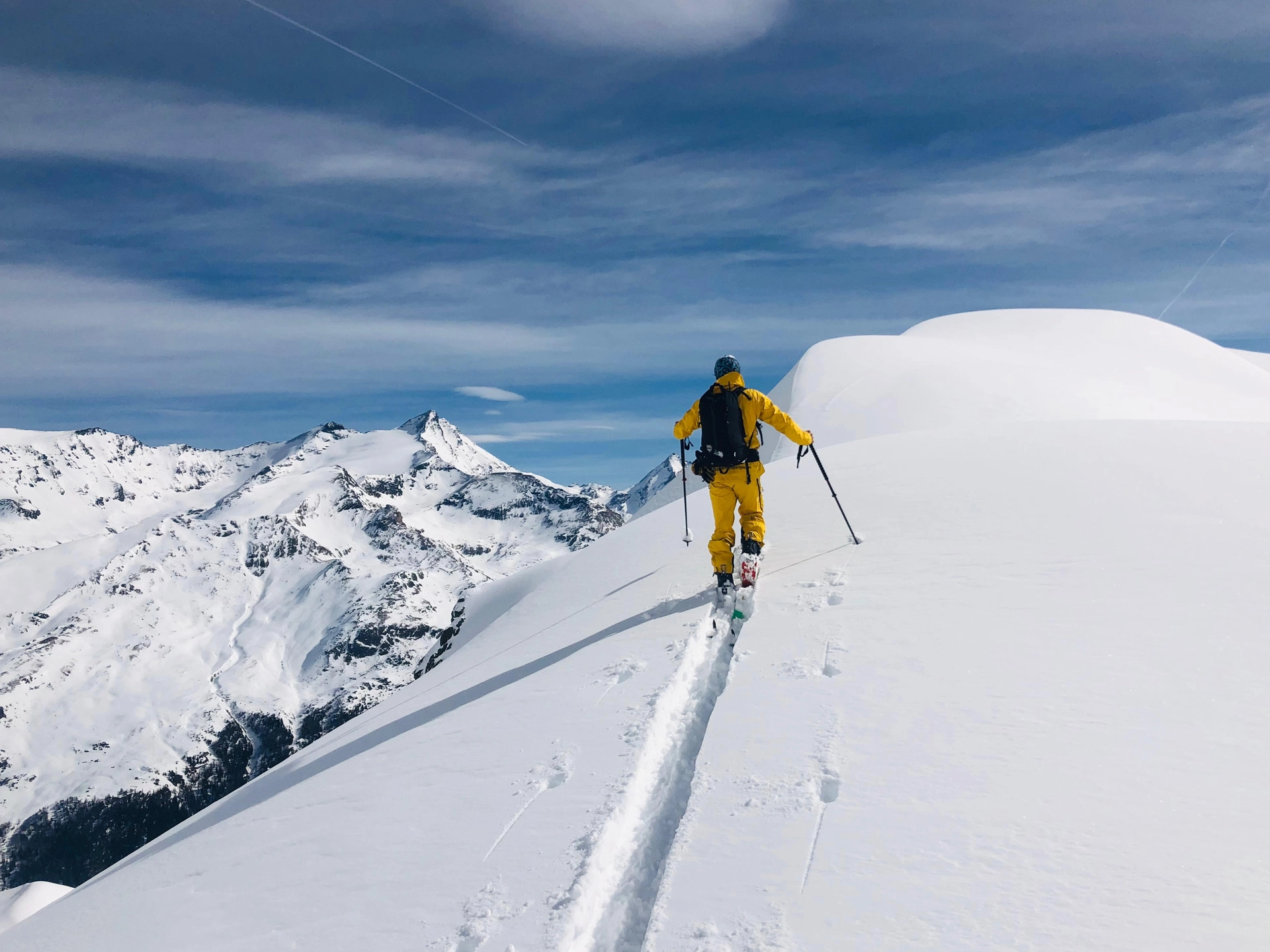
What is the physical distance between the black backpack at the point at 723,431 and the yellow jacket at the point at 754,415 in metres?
0.07

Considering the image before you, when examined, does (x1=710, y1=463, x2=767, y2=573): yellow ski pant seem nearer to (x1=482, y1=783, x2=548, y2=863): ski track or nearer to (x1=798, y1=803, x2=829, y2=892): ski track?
(x1=482, y1=783, x2=548, y2=863): ski track

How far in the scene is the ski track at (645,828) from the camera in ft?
14.7

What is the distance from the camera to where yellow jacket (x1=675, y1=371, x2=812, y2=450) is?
34.2ft

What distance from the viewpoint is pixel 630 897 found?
4.68 meters

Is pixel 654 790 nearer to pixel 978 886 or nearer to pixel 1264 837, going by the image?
pixel 978 886

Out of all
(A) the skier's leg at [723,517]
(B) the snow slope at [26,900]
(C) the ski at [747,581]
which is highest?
(A) the skier's leg at [723,517]

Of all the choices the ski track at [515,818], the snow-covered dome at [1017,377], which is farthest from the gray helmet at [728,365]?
the snow-covered dome at [1017,377]

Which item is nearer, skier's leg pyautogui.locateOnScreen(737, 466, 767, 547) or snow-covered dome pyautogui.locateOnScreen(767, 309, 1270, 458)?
skier's leg pyautogui.locateOnScreen(737, 466, 767, 547)

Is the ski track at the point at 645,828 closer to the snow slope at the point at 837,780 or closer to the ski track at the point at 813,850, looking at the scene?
the snow slope at the point at 837,780

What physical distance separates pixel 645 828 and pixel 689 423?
664cm

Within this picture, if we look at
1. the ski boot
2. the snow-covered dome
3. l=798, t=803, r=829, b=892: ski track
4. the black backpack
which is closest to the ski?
the ski boot

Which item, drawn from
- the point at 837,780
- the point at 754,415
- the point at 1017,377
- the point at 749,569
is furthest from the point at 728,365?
the point at 1017,377

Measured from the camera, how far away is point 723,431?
34.1ft

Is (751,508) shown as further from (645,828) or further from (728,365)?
(645,828)
